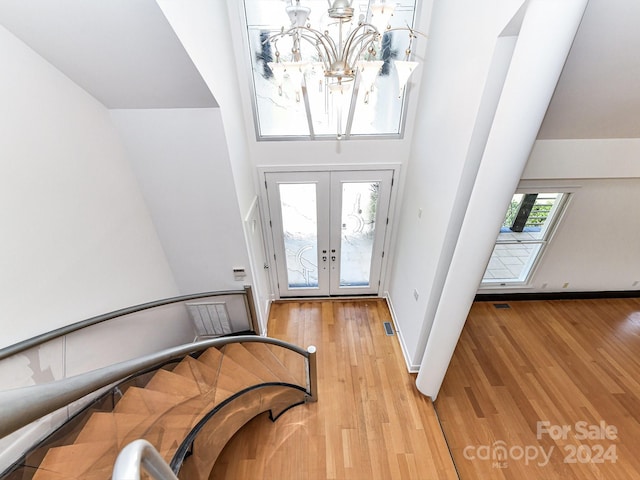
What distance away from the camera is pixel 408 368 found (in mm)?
3471

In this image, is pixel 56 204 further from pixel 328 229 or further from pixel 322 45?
pixel 328 229

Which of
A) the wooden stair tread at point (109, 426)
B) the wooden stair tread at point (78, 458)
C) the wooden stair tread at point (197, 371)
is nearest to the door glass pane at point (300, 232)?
the wooden stair tread at point (197, 371)

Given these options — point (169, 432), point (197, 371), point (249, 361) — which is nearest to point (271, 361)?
point (249, 361)

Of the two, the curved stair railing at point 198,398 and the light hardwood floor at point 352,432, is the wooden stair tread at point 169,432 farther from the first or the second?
the light hardwood floor at point 352,432

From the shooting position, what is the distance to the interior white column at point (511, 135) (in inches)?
54.6

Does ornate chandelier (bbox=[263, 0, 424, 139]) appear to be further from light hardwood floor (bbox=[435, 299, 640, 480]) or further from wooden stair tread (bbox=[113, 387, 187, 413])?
light hardwood floor (bbox=[435, 299, 640, 480])

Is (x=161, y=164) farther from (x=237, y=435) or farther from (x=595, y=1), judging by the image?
(x=595, y=1)

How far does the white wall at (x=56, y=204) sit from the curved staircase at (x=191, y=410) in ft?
2.42

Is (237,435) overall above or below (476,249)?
below

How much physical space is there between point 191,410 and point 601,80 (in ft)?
12.2

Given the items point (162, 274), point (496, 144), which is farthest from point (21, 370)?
point (496, 144)

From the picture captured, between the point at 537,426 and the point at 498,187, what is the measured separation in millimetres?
2749

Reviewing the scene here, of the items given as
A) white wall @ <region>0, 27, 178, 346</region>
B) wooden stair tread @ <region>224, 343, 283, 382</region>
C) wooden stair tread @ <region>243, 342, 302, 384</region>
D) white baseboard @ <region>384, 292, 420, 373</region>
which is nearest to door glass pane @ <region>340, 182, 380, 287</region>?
white baseboard @ <region>384, 292, 420, 373</region>

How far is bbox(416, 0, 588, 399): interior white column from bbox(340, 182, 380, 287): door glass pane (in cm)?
Result: 187
